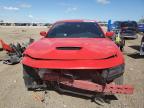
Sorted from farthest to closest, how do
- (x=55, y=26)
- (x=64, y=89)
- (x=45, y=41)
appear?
(x=55, y=26), (x=45, y=41), (x=64, y=89)

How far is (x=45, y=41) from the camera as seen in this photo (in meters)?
6.26

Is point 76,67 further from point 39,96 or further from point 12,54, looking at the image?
point 12,54

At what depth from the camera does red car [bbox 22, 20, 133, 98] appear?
519 centimetres

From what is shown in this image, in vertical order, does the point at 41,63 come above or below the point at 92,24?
below

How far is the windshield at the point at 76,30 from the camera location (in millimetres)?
6934

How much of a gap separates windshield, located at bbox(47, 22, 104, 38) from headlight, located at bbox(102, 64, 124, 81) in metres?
1.67

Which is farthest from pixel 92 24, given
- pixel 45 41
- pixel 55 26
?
pixel 45 41

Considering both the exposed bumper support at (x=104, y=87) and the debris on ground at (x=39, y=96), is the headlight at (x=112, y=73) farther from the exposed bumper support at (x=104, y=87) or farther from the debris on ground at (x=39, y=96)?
the debris on ground at (x=39, y=96)

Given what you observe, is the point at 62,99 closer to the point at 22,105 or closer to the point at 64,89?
the point at 64,89

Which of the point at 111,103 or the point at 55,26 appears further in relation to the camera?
the point at 55,26

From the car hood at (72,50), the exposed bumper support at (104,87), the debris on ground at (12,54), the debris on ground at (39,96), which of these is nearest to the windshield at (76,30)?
the car hood at (72,50)

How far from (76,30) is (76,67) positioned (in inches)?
86.6

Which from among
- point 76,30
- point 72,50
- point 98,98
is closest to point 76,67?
point 72,50

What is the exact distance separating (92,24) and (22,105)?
3201mm
